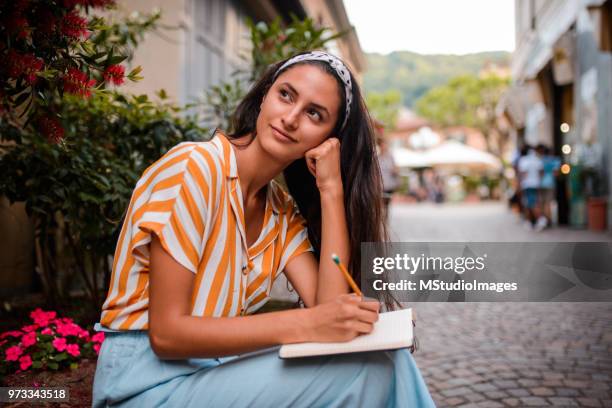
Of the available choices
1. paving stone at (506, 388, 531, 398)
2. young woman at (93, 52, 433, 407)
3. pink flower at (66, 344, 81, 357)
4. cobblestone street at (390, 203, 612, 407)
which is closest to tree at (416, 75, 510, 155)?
cobblestone street at (390, 203, 612, 407)

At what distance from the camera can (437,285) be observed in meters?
2.30

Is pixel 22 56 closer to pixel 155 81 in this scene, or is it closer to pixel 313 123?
pixel 313 123

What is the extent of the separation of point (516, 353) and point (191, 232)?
2889mm

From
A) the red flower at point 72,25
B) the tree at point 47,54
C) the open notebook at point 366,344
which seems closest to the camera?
the open notebook at point 366,344

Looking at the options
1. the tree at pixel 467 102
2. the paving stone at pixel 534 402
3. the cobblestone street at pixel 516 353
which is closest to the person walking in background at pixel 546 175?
the cobblestone street at pixel 516 353

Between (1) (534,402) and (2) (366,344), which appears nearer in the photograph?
(2) (366,344)

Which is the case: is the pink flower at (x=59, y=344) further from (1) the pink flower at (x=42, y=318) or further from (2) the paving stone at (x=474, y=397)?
(2) the paving stone at (x=474, y=397)

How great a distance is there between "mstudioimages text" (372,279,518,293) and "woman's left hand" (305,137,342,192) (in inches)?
16.1

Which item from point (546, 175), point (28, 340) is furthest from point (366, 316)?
point (546, 175)

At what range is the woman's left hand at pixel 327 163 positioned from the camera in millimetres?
2039

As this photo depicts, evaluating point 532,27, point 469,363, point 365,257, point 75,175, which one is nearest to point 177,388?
point 365,257

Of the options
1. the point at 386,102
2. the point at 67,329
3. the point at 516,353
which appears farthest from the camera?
the point at 386,102

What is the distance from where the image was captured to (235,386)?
1.56 metres

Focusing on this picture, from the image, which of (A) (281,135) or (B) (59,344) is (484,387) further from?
(B) (59,344)
